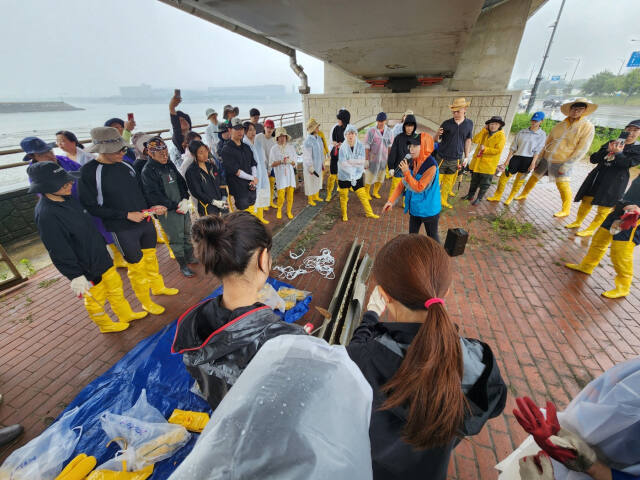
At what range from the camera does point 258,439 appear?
1.43ft

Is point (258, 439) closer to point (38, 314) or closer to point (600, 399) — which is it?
point (600, 399)

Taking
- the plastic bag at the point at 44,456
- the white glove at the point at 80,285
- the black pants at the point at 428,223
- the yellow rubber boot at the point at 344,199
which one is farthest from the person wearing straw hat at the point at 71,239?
the yellow rubber boot at the point at 344,199

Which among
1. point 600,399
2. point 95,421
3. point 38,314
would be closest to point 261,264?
point 600,399

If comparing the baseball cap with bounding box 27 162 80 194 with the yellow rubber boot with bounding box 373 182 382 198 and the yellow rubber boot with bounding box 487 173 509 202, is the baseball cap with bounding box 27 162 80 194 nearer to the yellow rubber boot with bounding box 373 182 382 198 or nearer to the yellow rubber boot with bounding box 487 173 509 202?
the yellow rubber boot with bounding box 373 182 382 198

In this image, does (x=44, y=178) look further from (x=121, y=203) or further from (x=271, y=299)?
(x=271, y=299)

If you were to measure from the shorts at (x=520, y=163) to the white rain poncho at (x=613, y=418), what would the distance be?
263 inches

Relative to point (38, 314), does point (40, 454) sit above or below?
above

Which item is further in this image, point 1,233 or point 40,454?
point 1,233

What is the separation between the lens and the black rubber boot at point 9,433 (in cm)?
208

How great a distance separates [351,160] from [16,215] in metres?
7.33

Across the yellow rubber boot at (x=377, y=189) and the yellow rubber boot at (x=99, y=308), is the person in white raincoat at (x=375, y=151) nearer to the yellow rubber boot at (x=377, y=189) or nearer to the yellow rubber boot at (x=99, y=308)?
the yellow rubber boot at (x=377, y=189)

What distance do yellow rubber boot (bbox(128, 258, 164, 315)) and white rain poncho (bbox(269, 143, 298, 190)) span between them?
3414mm

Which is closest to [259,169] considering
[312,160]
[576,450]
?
[312,160]

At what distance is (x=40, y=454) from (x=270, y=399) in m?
2.67
